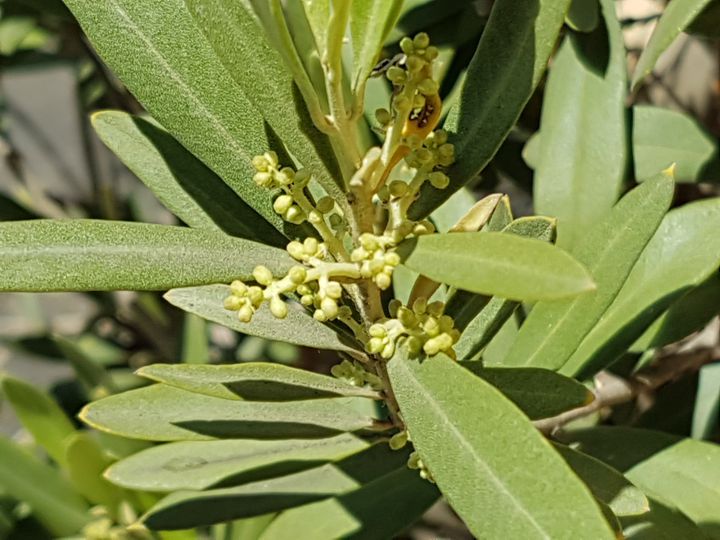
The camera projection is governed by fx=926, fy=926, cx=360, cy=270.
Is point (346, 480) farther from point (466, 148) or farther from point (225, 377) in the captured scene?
point (466, 148)

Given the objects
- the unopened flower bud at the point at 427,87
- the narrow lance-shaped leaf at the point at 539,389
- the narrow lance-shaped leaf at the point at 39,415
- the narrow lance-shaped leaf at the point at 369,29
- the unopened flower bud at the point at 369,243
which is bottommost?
the narrow lance-shaped leaf at the point at 39,415

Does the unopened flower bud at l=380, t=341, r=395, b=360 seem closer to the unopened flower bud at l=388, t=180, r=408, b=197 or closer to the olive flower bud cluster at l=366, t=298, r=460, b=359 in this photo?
the olive flower bud cluster at l=366, t=298, r=460, b=359

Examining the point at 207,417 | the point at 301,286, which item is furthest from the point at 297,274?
the point at 207,417

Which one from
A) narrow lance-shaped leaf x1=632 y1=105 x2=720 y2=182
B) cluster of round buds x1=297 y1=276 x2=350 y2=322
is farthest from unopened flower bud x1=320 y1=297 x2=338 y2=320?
narrow lance-shaped leaf x1=632 y1=105 x2=720 y2=182

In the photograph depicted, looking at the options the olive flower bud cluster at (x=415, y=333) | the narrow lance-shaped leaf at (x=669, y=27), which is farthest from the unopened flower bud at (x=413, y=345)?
the narrow lance-shaped leaf at (x=669, y=27)

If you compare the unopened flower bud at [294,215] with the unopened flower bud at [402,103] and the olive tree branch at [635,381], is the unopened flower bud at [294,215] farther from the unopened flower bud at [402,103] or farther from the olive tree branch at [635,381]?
the olive tree branch at [635,381]
